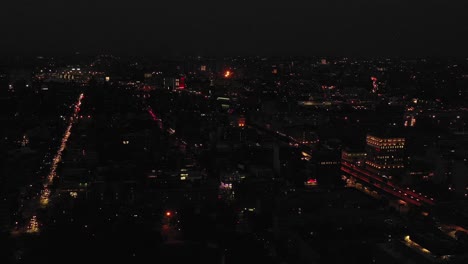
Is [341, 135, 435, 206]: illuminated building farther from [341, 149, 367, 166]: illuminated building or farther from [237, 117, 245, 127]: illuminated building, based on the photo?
[237, 117, 245, 127]: illuminated building

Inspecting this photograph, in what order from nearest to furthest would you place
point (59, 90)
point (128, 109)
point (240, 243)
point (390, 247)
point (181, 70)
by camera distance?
point (390, 247) < point (240, 243) < point (128, 109) < point (59, 90) < point (181, 70)

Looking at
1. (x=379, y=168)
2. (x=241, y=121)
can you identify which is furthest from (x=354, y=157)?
(x=241, y=121)

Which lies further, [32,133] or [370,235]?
[32,133]

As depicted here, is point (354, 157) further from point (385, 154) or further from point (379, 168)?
point (379, 168)

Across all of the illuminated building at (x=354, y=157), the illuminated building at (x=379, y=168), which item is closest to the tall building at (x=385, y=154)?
the illuminated building at (x=379, y=168)

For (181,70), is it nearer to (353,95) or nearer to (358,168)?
(353,95)

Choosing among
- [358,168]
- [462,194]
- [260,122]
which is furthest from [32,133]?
[462,194]

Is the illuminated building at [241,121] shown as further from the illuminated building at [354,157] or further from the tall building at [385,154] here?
the tall building at [385,154]

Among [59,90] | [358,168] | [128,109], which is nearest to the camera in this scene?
[358,168]
